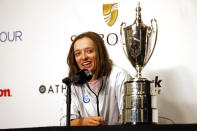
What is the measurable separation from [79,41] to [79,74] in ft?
2.16

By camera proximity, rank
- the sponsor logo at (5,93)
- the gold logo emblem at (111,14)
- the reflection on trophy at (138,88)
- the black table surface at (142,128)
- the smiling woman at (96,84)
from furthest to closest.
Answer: the sponsor logo at (5,93) → the gold logo emblem at (111,14) → the smiling woman at (96,84) → the reflection on trophy at (138,88) → the black table surface at (142,128)

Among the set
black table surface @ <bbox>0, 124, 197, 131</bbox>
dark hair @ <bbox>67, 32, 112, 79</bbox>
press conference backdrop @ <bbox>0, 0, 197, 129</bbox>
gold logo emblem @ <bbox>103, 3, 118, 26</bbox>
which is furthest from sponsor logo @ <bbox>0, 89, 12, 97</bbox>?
black table surface @ <bbox>0, 124, 197, 131</bbox>

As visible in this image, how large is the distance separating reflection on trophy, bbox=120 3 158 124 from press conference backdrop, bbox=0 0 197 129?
1.89ft

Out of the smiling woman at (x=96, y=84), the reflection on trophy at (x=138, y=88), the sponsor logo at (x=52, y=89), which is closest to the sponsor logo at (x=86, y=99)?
the smiling woman at (x=96, y=84)

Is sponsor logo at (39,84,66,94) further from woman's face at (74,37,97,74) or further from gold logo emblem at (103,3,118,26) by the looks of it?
gold logo emblem at (103,3,118,26)

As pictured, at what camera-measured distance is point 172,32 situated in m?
2.09

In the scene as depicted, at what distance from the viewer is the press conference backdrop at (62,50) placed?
2072mm

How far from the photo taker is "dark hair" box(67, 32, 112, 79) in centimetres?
209

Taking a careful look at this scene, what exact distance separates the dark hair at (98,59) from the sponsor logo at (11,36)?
0.43 metres

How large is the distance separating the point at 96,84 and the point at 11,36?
72 centimetres

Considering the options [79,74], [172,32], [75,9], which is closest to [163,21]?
[172,32]

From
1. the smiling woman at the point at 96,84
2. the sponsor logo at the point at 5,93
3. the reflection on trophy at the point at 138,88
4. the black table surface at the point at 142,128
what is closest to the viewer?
the black table surface at the point at 142,128

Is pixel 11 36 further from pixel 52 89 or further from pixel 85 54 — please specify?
pixel 85 54

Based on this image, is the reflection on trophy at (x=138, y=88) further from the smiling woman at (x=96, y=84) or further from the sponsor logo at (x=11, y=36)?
the sponsor logo at (x=11, y=36)
